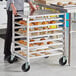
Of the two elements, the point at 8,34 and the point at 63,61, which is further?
the point at 8,34

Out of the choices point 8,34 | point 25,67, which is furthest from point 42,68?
point 8,34

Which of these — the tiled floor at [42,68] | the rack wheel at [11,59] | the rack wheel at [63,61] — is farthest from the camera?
the rack wheel at [11,59]

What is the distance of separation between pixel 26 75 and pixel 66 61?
800 mm

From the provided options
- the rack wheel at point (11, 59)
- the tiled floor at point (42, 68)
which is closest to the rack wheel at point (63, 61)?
the tiled floor at point (42, 68)

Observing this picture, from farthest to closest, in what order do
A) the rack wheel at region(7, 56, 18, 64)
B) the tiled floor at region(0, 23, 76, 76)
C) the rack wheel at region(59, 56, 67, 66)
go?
1. the rack wheel at region(7, 56, 18, 64)
2. the rack wheel at region(59, 56, 67, 66)
3. the tiled floor at region(0, 23, 76, 76)

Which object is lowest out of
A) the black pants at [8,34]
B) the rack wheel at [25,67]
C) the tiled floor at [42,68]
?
the tiled floor at [42,68]

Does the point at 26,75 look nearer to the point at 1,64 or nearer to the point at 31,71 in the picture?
the point at 31,71

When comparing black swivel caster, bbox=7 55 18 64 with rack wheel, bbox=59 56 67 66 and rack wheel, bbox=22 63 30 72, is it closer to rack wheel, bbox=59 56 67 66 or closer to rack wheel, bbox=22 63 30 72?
A: rack wheel, bbox=22 63 30 72

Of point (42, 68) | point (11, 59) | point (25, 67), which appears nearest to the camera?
point (25, 67)

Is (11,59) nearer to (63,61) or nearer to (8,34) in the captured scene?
(8,34)

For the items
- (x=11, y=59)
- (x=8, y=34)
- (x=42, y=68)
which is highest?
(x=8, y=34)

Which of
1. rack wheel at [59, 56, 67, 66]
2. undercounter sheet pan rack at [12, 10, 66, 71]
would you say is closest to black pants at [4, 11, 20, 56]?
undercounter sheet pan rack at [12, 10, 66, 71]

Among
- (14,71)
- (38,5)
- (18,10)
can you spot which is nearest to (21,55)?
(14,71)

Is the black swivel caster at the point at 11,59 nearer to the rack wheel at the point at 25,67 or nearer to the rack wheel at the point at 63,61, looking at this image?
the rack wheel at the point at 25,67
